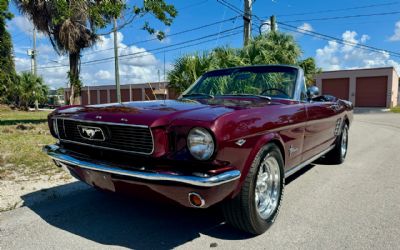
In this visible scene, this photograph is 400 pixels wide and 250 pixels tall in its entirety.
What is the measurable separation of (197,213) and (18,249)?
1.66 m

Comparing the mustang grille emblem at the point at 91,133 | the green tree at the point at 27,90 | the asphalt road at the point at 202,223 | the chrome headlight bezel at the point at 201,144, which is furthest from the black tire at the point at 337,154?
the green tree at the point at 27,90

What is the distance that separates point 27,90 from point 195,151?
1301 inches

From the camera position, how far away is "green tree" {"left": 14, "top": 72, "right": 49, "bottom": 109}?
30562 millimetres

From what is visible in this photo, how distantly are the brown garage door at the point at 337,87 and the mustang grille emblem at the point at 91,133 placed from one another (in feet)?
107

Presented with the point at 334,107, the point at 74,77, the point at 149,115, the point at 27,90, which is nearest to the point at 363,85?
the point at 74,77

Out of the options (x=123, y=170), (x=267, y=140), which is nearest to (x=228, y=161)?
(x=267, y=140)

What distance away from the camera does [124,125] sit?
269 centimetres

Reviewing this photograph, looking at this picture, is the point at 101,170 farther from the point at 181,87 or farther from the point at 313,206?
the point at 181,87

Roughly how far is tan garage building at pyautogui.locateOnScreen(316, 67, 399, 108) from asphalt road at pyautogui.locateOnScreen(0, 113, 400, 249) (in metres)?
29.8

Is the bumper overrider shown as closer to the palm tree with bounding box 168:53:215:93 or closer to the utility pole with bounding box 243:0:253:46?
the palm tree with bounding box 168:53:215:93

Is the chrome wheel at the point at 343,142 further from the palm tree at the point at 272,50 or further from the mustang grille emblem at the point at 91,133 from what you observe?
the palm tree at the point at 272,50

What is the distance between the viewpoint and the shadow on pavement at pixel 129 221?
293 centimetres

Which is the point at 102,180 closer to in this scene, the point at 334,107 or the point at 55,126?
the point at 55,126

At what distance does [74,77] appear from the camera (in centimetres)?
1430
